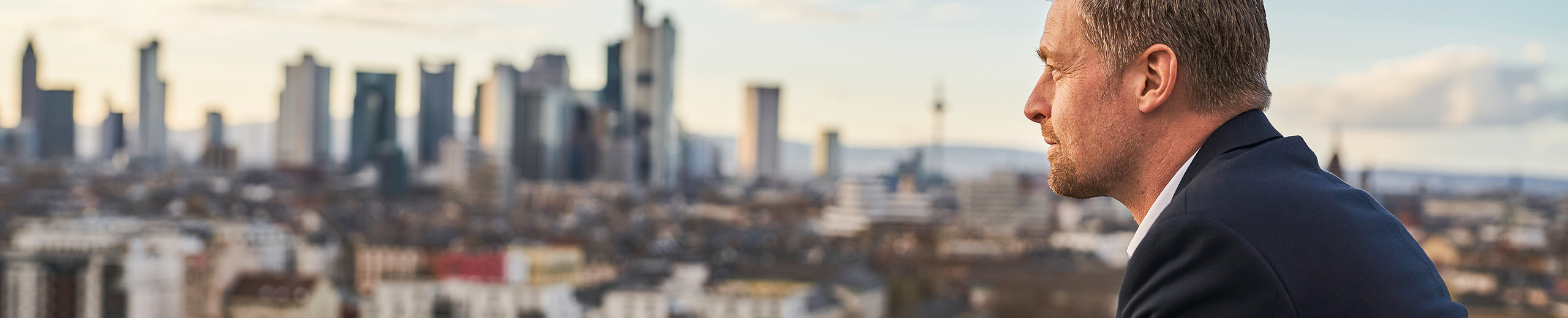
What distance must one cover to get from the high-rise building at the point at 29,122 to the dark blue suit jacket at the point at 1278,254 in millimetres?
66823

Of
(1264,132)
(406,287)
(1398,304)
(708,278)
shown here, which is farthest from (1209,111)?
(708,278)

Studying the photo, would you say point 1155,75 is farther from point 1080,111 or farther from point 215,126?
point 215,126

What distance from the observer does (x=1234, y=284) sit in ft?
1.94

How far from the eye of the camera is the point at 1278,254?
58cm

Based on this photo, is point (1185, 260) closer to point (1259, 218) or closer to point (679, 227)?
point (1259, 218)

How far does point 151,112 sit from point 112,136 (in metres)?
6.38

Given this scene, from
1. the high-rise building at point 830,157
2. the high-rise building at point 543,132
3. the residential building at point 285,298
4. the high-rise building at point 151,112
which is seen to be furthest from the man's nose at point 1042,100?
the high-rise building at point 830,157

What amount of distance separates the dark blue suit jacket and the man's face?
7 cm

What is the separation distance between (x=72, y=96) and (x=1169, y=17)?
7333cm

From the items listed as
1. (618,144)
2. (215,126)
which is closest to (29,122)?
(215,126)

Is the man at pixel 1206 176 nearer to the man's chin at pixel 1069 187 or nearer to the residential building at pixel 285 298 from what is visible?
the man's chin at pixel 1069 187

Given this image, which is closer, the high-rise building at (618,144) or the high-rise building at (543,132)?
the high-rise building at (618,144)

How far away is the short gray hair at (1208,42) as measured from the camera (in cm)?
67

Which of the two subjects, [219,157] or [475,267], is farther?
[219,157]
